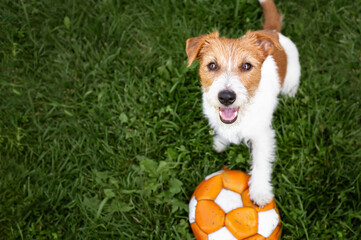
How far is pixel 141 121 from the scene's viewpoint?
4395 millimetres

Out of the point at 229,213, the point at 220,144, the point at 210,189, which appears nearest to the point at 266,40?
the point at 220,144

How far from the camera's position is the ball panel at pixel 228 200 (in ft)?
10.2

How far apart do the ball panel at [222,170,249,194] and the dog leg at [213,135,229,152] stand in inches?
26.7

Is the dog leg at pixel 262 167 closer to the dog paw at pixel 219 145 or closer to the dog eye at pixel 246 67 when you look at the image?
the dog paw at pixel 219 145

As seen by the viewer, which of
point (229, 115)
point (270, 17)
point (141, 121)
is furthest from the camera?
point (141, 121)

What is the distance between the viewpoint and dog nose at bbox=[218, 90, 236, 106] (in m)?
2.95

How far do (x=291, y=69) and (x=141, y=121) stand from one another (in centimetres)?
227

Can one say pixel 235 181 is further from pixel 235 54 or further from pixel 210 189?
pixel 235 54

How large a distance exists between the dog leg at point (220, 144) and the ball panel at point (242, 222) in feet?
3.82

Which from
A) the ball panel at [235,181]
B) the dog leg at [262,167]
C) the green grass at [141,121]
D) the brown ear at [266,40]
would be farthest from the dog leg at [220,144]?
the brown ear at [266,40]

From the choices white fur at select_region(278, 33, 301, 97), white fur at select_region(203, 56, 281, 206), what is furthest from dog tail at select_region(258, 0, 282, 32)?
white fur at select_region(203, 56, 281, 206)

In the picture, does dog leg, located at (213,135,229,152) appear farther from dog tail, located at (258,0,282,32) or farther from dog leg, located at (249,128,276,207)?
dog tail, located at (258,0,282,32)

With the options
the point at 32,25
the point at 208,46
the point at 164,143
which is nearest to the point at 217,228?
the point at 164,143

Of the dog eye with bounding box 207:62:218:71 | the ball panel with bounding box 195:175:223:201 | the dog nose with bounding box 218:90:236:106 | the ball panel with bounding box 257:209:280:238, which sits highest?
the dog eye with bounding box 207:62:218:71
